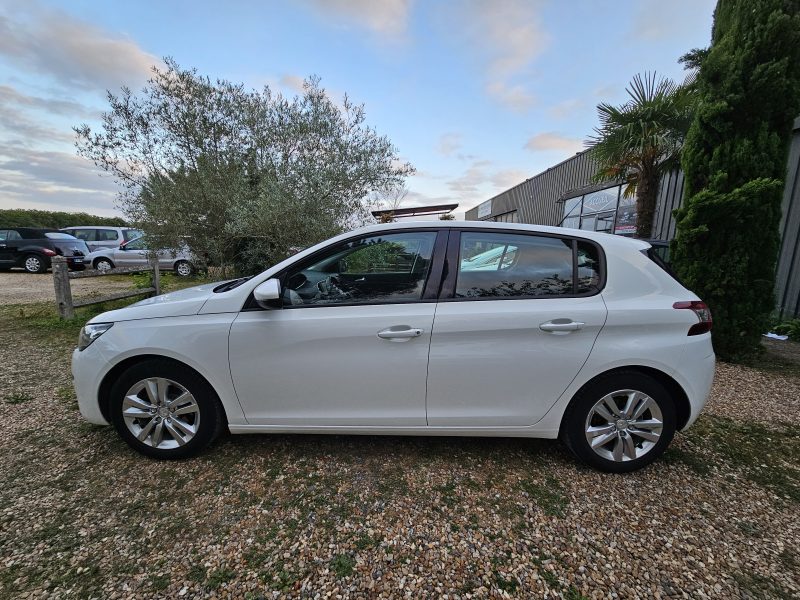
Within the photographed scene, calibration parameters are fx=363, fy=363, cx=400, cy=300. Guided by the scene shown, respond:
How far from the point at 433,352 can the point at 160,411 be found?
181 cm

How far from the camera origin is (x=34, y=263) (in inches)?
500

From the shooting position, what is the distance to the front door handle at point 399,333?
2150 mm

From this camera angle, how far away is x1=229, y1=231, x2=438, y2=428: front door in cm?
219

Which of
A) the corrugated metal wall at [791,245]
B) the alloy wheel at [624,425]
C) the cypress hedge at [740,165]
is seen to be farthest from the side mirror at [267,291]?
the corrugated metal wall at [791,245]

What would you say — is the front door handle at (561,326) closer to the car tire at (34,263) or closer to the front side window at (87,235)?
the car tire at (34,263)

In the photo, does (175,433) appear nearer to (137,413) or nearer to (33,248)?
(137,413)

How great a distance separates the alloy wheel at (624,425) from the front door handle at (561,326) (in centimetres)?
50

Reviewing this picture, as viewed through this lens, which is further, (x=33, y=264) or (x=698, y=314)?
(x=33, y=264)

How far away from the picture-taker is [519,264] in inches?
91.3

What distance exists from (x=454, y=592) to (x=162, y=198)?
6.93 metres

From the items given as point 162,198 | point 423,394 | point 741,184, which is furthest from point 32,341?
point 741,184

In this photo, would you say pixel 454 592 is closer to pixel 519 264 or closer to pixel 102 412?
pixel 519 264

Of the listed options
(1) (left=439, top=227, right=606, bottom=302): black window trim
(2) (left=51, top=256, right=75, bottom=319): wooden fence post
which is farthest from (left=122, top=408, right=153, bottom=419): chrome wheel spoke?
(2) (left=51, top=256, right=75, bottom=319): wooden fence post

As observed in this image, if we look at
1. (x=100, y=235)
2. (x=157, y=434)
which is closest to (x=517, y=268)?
(x=157, y=434)
